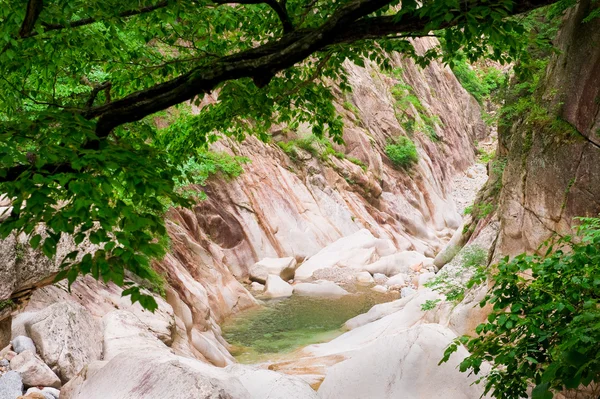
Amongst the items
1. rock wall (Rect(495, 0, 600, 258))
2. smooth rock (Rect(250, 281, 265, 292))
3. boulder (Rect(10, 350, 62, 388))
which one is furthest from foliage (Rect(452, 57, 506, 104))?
boulder (Rect(10, 350, 62, 388))

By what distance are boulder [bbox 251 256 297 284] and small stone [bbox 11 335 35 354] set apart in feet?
43.8

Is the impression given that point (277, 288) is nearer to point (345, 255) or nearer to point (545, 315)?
point (345, 255)

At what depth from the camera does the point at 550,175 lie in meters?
8.30

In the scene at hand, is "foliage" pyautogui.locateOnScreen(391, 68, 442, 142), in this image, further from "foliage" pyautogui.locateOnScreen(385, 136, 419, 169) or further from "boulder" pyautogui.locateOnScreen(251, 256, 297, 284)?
"boulder" pyautogui.locateOnScreen(251, 256, 297, 284)

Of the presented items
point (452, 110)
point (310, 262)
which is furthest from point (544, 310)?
point (452, 110)

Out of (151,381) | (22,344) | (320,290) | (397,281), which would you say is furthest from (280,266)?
(151,381)

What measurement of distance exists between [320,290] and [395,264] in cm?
483

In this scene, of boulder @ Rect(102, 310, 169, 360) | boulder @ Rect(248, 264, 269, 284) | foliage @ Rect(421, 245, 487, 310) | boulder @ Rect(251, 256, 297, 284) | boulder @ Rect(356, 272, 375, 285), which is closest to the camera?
boulder @ Rect(102, 310, 169, 360)

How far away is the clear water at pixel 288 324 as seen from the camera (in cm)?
1360

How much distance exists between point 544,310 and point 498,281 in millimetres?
378

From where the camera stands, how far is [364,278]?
21297 millimetres

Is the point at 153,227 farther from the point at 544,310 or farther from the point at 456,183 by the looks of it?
the point at 456,183

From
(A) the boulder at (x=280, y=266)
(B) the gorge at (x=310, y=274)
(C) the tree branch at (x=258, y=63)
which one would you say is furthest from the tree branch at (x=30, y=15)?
(A) the boulder at (x=280, y=266)

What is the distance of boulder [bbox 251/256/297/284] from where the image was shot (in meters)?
20.7
